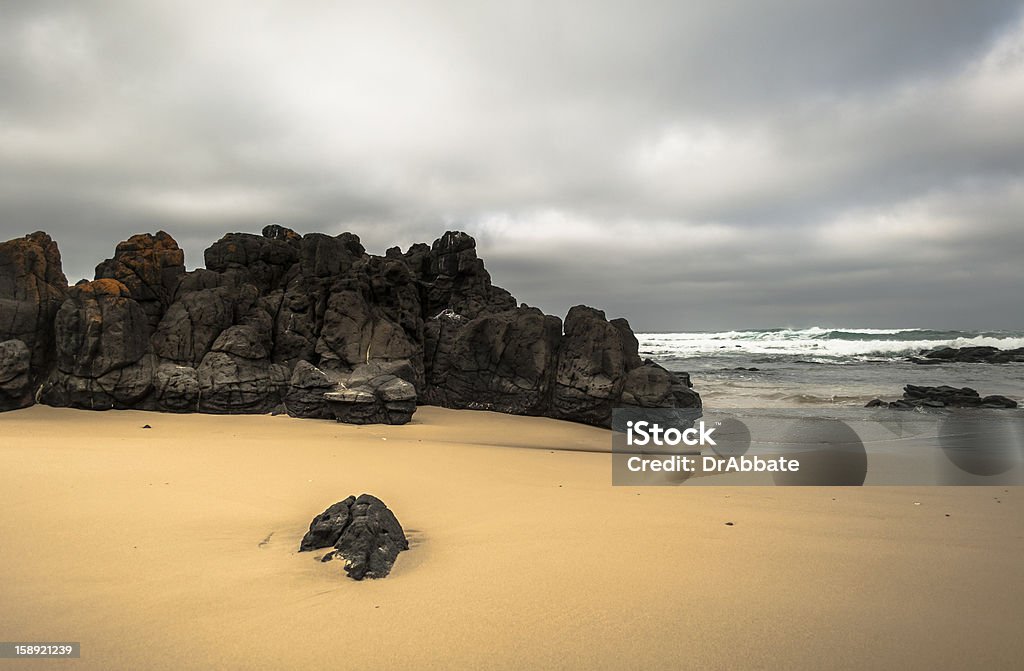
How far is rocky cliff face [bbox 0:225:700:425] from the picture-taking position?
9.95 meters

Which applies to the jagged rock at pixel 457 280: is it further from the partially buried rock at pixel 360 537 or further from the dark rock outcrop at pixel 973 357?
the dark rock outcrop at pixel 973 357

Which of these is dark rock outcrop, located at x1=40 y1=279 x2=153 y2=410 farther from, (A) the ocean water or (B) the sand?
(A) the ocean water

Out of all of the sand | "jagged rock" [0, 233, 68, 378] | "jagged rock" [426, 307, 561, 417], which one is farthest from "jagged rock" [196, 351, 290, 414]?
the sand

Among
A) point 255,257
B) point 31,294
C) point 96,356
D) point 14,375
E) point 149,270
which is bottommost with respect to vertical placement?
point 14,375

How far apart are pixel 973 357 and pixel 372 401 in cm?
4543

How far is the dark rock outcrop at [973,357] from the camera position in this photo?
36875mm

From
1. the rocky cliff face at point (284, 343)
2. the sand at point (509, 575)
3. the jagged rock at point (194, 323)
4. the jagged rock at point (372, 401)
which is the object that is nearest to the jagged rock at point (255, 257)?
the rocky cliff face at point (284, 343)

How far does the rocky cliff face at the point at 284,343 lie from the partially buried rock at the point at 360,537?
22.1 feet

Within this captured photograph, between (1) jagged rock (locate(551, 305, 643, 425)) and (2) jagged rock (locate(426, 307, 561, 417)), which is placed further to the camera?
(2) jagged rock (locate(426, 307, 561, 417))

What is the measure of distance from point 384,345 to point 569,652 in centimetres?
1099

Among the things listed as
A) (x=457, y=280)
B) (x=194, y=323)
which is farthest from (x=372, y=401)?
(x=457, y=280)

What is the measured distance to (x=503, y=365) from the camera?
1310cm

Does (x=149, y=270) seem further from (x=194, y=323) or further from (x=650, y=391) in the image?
(x=650, y=391)

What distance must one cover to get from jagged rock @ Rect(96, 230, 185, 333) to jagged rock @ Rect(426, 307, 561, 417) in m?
6.39
